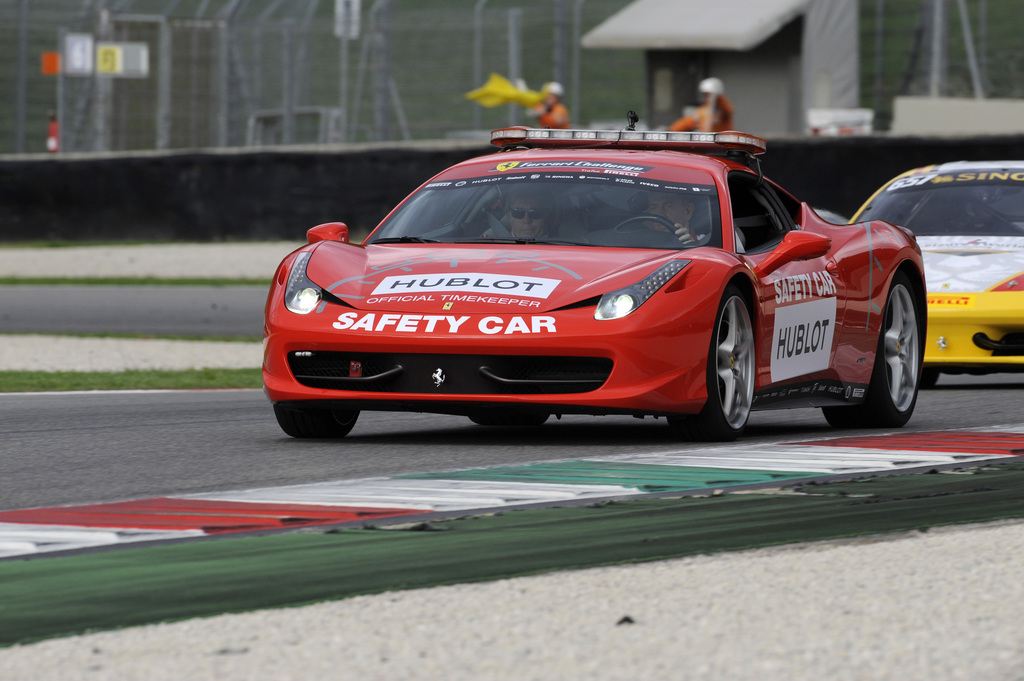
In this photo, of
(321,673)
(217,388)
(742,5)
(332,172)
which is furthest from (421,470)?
(742,5)

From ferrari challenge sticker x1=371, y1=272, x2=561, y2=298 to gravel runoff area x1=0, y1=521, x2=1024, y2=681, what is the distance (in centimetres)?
245

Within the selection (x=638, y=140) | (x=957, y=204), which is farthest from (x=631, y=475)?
(x=957, y=204)

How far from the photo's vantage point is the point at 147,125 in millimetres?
25750

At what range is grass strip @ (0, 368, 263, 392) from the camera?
1144cm

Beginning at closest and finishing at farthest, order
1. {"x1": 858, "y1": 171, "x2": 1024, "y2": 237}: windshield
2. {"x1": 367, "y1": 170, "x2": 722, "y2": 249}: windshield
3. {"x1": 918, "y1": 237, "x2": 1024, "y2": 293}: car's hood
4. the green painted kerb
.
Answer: the green painted kerb → {"x1": 367, "y1": 170, "x2": 722, "y2": 249}: windshield → {"x1": 918, "y1": 237, "x2": 1024, "y2": 293}: car's hood → {"x1": 858, "y1": 171, "x2": 1024, "y2": 237}: windshield

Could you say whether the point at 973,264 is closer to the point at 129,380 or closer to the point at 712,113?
the point at 129,380

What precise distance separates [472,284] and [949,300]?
198 inches

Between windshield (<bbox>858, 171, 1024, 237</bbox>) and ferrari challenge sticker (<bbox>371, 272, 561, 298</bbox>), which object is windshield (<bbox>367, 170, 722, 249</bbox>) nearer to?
ferrari challenge sticker (<bbox>371, 272, 561, 298</bbox>)

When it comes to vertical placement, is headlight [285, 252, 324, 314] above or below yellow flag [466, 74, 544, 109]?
below

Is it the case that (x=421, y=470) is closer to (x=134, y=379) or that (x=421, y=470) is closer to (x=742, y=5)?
(x=134, y=379)

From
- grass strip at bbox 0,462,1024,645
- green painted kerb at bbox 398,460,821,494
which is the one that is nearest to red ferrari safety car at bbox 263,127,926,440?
green painted kerb at bbox 398,460,821,494

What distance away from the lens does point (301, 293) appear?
7516 mm

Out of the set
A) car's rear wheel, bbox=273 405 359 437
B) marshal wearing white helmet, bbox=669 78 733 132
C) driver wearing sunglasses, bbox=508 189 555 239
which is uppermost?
marshal wearing white helmet, bbox=669 78 733 132

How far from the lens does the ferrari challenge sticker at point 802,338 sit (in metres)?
8.09
